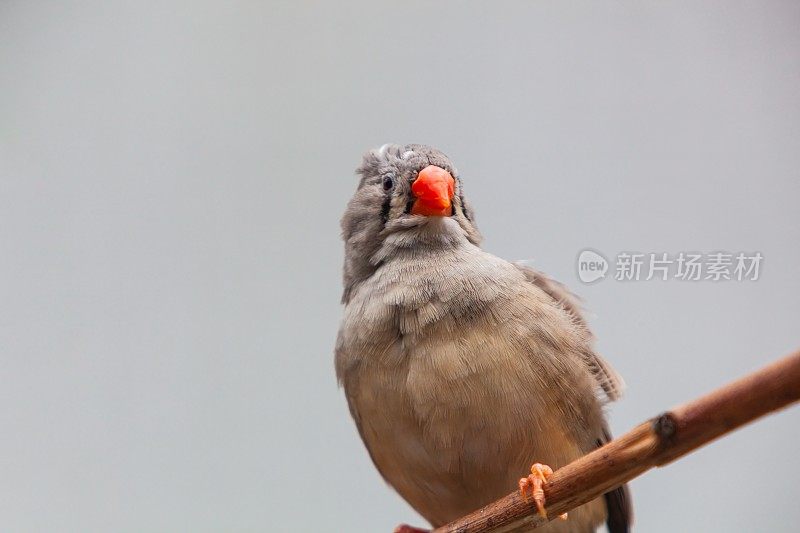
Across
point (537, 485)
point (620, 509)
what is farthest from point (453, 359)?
point (620, 509)

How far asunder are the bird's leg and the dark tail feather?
1.85 ft

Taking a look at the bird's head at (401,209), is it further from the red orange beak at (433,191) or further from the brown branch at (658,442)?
the brown branch at (658,442)

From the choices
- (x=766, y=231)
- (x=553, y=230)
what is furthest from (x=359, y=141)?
(x=766, y=231)

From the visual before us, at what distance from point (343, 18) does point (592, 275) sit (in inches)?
50.3

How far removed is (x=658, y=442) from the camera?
3.78 ft

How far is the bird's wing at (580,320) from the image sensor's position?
1827 millimetres

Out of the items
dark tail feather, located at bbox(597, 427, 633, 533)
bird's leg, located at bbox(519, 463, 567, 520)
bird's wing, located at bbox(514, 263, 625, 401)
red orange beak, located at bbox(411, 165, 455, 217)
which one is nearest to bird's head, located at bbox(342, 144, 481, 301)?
red orange beak, located at bbox(411, 165, 455, 217)

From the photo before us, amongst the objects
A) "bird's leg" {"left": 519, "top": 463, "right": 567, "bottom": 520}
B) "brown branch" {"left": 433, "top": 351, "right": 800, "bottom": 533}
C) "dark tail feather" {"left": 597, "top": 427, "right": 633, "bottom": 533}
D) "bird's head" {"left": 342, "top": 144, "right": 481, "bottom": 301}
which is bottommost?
"dark tail feather" {"left": 597, "top": 427, "right": 633, "bottom": 533}

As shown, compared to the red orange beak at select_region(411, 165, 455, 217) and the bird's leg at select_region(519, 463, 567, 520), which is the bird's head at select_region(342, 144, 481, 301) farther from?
the bird's leg at select_region(519, 463, 567, 520)

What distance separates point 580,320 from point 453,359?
0.44 metres

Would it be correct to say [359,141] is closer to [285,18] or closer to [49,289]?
→ [285,18]

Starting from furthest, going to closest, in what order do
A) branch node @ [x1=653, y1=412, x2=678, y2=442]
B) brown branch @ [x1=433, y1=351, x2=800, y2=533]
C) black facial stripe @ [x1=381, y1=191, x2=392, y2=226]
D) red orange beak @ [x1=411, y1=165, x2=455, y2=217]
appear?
black facial stripe @ [x1=381, y1=191, x2=392, y2=226] → red orange beak @ [x1=411, y1=165, x2=455, y2=217] → branch node @ [x1=653, y1=412, x2=678, y2=442] → brown branch @ [x1=433, y1=351, x2=800, y2=533]

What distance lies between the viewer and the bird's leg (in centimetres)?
136

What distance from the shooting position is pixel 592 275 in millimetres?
2555
